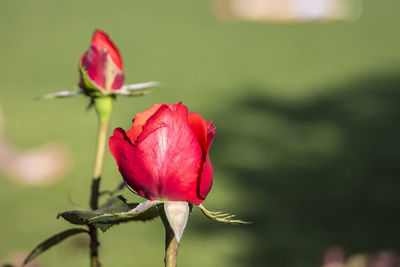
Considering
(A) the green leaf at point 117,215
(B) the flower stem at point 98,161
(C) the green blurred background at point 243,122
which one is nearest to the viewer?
(A) the green leaf at point 117,215

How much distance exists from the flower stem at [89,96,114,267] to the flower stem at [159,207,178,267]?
0.10 metres

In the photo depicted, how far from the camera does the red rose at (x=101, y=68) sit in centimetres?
61

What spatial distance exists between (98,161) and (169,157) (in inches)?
6.0

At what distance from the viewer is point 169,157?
0.45m

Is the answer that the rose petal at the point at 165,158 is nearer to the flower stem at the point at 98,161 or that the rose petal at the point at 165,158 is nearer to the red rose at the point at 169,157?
the red rose at the point at 169,157

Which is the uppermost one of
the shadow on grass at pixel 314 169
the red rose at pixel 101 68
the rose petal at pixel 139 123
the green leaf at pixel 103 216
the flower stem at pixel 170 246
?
the red rose at pixel 101 68

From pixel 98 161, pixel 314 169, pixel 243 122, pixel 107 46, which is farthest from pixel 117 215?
pixel 243 122

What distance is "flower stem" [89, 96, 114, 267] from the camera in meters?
0.54

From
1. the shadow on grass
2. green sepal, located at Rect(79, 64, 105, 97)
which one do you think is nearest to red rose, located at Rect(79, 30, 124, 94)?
green sepal, located at Rect(79, 64, 105, 97)

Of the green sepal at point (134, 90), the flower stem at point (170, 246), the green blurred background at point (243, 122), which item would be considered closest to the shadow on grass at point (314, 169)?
the green blurred background at point (243, 122)

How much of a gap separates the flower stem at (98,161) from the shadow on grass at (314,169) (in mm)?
1753

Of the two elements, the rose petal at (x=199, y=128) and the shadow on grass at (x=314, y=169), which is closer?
the rose petal at (x=199, y=128)

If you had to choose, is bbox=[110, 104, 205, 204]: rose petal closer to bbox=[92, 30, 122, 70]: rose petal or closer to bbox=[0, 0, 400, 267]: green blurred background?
bbox=[92, 30, 122, 70]: rose petal

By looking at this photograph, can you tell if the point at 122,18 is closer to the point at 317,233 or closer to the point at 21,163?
the point at 21,163
